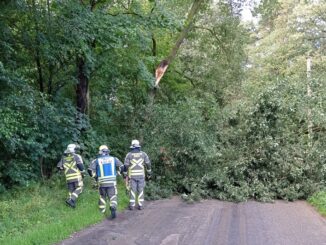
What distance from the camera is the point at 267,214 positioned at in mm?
11570

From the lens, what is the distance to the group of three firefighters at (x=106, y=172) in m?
11.2

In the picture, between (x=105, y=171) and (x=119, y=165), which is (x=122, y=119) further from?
(x=105, y=171)

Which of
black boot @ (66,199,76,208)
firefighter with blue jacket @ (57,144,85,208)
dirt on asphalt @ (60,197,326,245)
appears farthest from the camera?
firefighter with blue jacket @ (57,144,85,208)

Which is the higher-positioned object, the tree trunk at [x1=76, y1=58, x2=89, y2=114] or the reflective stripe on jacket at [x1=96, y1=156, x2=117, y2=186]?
the tree trunk at [x1=76, y1=58, x2=89, y2=114]

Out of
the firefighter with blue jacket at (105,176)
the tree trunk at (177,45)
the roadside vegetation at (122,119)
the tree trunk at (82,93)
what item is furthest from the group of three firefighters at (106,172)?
the tree trunk at (177,45)

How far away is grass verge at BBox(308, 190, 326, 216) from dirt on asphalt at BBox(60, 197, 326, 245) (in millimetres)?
232

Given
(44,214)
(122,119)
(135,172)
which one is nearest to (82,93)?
(122,119)

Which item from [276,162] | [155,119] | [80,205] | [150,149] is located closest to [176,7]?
[155,119]

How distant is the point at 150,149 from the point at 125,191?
2.25 m

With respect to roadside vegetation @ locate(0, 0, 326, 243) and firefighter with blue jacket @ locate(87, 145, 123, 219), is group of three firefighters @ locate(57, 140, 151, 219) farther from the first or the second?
roadside vegetation @ locate(0, 0, 326, 243)

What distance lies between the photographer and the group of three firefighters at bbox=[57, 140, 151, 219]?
11.2 metres

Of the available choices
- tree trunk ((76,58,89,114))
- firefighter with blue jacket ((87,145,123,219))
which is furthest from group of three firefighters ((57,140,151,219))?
tree trunk ((76,58,89,114))

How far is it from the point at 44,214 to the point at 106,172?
1.94m

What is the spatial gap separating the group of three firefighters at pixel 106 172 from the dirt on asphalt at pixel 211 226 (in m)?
0.59
